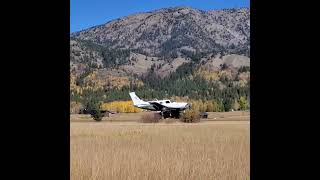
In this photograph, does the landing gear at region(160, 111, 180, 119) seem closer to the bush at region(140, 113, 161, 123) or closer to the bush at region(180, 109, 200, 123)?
the bush at region(140, 113, 161, 123)

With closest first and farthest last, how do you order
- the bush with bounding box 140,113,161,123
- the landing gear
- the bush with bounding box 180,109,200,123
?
the bush with bounding box 180,109,200,123
the bush with bounding box 140,113,161,123
the landing gear

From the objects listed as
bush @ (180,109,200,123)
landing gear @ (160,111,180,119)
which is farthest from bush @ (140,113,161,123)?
landing gear @ (160,111,180,119)

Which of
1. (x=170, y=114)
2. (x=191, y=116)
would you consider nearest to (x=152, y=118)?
(x=191, y=116)

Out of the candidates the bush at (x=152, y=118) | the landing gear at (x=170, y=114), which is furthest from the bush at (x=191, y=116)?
the landing gear at (x=170, y=114)

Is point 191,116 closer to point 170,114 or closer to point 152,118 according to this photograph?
point 152,118

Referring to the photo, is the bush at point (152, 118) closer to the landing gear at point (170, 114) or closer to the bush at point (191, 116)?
the bush at point (191, 116)

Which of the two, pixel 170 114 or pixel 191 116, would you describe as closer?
pixel 191 116
